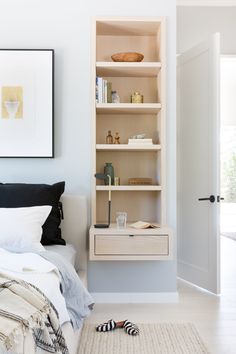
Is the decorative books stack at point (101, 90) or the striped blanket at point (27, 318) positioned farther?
the decorative books stack at point (101, 90)

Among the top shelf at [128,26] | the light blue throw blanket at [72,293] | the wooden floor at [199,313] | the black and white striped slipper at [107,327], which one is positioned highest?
the top shelf at [128,26]

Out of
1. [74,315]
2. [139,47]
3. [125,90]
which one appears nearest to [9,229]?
[74,315]

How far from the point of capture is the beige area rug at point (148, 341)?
260cm

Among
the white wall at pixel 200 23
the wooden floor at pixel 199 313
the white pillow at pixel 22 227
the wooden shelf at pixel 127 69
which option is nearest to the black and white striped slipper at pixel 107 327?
the wooden floor at pixel 199 313

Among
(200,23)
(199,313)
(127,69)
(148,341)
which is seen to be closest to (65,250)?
(148,341)

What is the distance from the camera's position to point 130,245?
3.32 metres

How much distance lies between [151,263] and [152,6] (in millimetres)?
2136

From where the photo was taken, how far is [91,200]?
11.9ft

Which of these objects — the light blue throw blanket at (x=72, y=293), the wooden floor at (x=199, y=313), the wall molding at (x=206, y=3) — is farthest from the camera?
the wall molding at (x=206, y=3)

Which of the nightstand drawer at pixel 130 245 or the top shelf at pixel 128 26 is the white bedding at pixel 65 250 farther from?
the top shelf at pixel 128 26

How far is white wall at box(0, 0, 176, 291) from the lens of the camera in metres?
3.69

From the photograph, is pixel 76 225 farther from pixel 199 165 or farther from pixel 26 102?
pixel 199 165

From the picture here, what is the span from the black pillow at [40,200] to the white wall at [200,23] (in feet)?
8.05

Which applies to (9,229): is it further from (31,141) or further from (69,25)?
(69,25)
